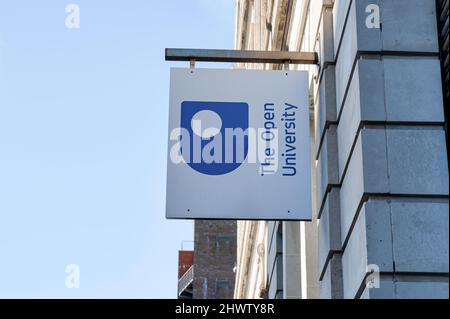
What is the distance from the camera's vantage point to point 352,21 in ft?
36.2

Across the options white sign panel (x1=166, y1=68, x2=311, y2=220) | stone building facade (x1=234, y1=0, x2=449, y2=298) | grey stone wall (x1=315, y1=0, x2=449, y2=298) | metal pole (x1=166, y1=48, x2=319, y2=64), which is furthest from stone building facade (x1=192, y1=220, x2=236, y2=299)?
grey stone wall (x1=315, y1=0, x2=449, y2=298)

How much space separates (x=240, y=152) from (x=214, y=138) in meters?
0.31

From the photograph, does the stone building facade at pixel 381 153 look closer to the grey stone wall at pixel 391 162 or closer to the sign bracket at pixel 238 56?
the grey stone wall at pixel 391 162

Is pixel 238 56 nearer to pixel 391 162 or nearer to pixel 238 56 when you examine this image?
pixel 238 56

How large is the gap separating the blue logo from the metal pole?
1012 millimetres

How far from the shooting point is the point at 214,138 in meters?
12.0

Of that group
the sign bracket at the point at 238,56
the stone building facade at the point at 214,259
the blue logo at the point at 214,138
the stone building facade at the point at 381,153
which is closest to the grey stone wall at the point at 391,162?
the stone building facade at the point at 381,153

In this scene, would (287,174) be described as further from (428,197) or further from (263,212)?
(428,197)

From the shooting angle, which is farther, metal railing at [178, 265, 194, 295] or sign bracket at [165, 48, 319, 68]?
metal railing at [178, 265, 194, 295]

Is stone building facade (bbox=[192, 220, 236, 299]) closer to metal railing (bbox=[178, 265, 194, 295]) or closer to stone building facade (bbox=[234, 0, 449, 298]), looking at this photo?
metal railing (bbox=[178, 265, 194, 295])

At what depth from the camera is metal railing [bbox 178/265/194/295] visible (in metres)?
87.3
